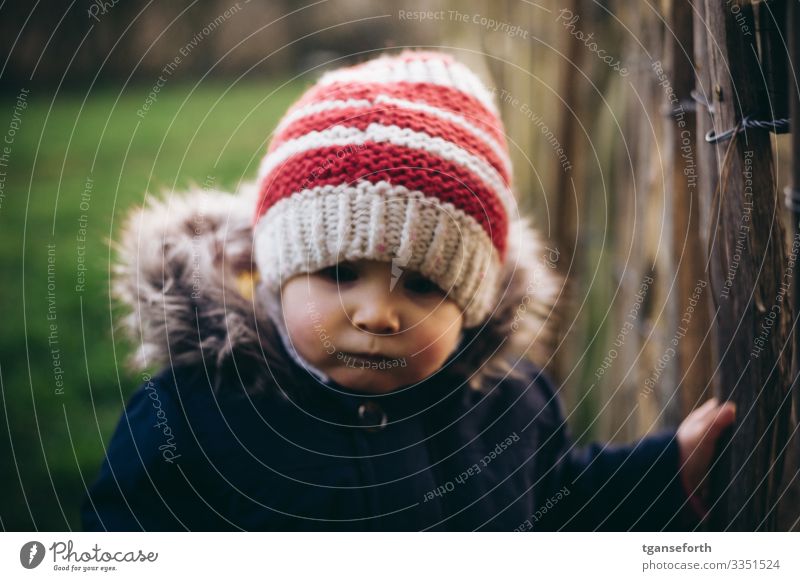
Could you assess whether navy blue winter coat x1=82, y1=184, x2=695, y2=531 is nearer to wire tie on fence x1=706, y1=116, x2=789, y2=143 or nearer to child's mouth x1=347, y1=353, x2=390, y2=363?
child's mouth x1=347, y1=353, x2=390, y2=363

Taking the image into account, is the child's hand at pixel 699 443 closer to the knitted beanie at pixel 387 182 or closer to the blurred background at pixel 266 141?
the blurred background at pixel 266 141

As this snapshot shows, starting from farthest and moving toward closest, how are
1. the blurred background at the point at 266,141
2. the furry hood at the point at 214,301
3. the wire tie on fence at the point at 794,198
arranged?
the blurred background at the point at 266,141
the furry hood at the point at 214,301
the wire tie on fence at the point at 794,198

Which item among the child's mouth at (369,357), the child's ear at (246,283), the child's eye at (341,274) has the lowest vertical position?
the child's mouth at (369,357)

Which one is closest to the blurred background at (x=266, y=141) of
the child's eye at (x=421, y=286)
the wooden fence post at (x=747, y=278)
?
the wooden fence post at (x=747, y=278)

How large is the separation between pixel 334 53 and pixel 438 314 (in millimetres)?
794

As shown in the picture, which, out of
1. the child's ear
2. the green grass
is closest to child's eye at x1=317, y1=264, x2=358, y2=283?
the child's ear

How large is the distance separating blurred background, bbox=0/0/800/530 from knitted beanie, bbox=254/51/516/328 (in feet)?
0.74

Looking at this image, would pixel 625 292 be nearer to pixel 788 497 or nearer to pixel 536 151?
pixel 536 151

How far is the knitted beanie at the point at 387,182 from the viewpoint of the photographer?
23.3 inches

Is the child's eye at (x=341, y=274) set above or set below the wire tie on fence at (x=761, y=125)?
below

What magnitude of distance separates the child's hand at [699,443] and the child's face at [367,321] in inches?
9.4

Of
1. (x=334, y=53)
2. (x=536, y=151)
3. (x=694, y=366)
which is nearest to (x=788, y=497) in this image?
(x=694, y=366)

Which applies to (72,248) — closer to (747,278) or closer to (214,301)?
(214,301)
